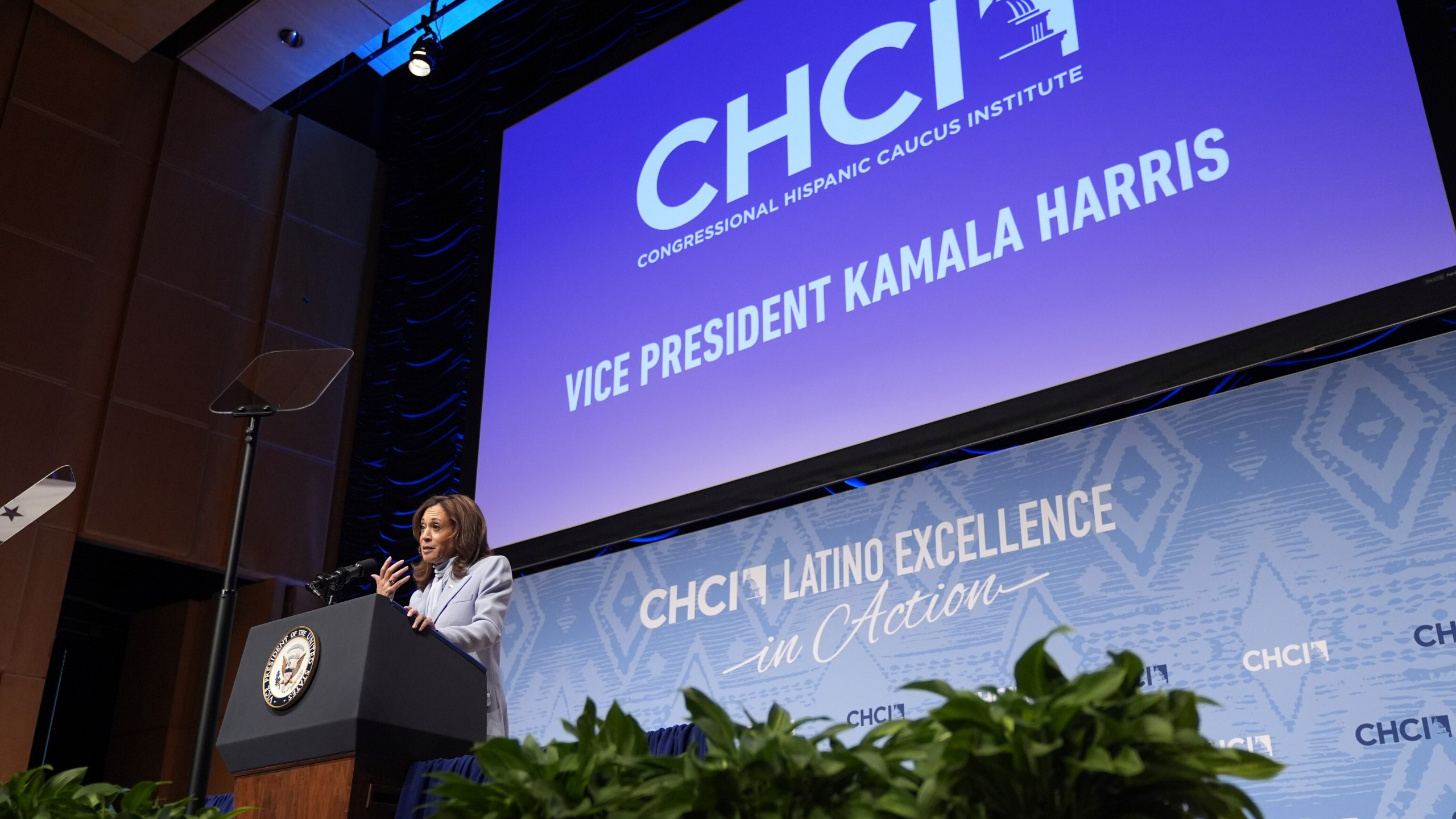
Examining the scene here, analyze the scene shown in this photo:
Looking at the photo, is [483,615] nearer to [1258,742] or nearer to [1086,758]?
[1258,742]

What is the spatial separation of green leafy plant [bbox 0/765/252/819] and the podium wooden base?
324 millimetres

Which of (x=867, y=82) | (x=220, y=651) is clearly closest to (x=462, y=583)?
(x=220, y=651)

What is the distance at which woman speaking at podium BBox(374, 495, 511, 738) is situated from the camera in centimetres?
232

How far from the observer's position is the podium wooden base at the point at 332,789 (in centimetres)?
175

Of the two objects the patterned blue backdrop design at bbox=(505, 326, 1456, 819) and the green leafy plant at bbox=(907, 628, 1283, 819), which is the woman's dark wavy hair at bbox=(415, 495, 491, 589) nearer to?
the patterned blue backdrop design at bbox=(505, 326, 1456, 819)

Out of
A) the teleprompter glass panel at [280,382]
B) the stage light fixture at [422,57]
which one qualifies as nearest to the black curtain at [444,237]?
the stage light fixture at [422,57]

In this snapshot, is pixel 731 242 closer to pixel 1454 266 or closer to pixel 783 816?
pixel 1454 266

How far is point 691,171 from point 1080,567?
1.89 metres

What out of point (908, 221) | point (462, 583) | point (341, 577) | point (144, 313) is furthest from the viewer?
point (144, 313)

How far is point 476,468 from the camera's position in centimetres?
432

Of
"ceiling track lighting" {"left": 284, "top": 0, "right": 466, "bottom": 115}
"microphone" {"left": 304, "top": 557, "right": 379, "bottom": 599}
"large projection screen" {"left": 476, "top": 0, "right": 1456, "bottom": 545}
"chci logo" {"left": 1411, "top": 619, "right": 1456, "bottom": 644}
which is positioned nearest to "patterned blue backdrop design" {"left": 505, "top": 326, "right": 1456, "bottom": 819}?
"chci logo" {"left": 1411, "top": 619, "right": 1456, "bottom": 644}

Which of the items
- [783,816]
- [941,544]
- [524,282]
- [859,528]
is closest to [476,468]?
[524,282]

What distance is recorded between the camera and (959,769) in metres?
0.73

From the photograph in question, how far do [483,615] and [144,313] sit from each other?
350 centimetres
